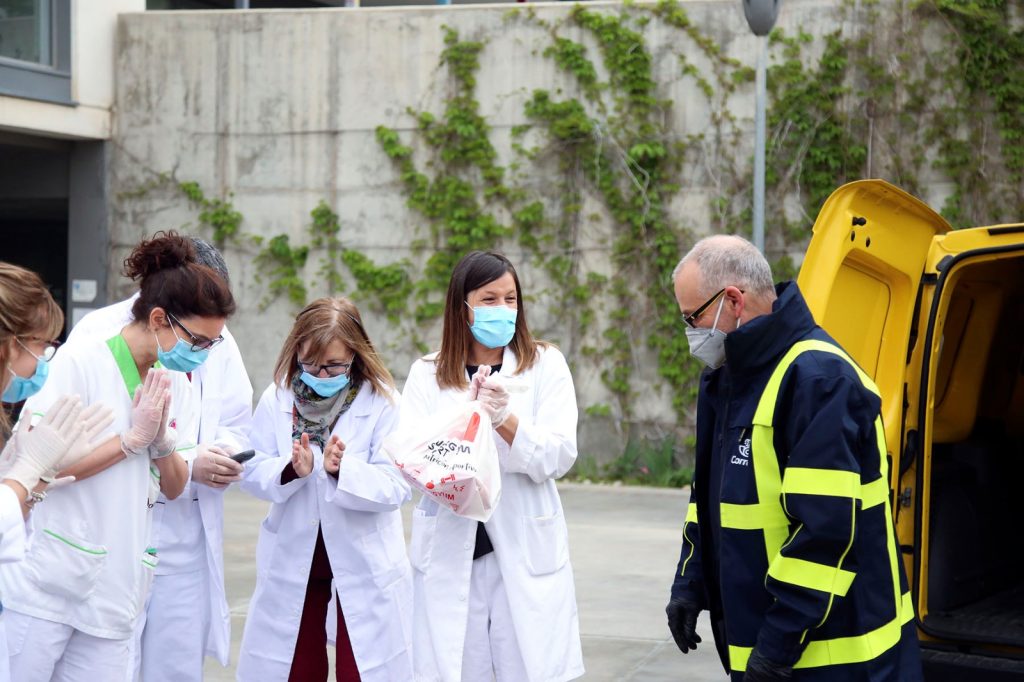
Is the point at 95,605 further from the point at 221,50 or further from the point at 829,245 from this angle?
the point at 221,50

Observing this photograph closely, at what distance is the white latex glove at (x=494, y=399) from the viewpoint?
160 inches

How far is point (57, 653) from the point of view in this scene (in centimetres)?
370

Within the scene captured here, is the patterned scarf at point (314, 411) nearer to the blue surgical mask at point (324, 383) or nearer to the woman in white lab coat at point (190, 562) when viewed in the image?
the blue surgical mask at point (324, 383)

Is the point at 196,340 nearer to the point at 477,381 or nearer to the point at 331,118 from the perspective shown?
the point at 477,381

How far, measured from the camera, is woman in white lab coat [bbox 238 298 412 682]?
4324mm

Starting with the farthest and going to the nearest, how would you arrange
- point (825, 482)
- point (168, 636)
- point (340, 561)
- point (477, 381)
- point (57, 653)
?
1. point (340, 561)
2. point (168, 636)
3. point (477, 381)
4. point (57, 653)
5. point (825, 482)

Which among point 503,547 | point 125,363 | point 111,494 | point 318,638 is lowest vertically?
point 318,638

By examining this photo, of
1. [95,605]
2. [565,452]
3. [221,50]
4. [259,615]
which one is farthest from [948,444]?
[221,50]

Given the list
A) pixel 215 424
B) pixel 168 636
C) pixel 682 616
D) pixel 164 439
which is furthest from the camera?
pixel 215 424

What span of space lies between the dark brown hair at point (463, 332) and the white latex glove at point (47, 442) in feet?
4.71

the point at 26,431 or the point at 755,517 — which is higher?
the point at 26,431

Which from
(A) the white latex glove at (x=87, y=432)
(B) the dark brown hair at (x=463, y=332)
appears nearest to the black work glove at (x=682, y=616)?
(B) the dark brown hair at (x=463, y=332)

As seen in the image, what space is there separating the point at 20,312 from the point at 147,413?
72cm

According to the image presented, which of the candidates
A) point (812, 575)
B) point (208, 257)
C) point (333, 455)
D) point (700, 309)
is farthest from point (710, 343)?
point (208, 257)
